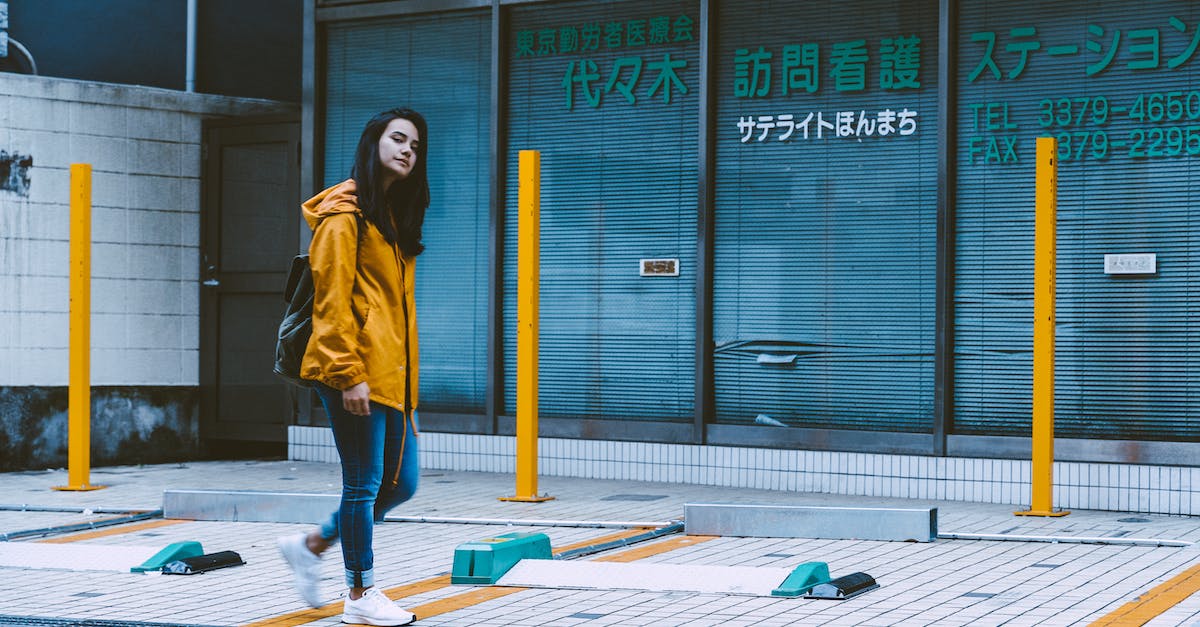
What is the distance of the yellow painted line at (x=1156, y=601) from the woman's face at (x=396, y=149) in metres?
2.79

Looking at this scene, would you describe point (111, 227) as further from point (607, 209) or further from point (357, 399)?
point (357, 399)

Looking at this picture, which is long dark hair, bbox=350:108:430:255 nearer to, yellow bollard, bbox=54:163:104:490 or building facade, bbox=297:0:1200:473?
building facade, bbox=297:0:1200:473

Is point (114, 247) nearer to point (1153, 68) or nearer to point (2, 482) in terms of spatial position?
point (2, 482)

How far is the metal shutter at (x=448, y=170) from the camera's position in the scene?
463 inches

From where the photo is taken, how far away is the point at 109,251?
1241 centimetres

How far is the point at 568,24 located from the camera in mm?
11430

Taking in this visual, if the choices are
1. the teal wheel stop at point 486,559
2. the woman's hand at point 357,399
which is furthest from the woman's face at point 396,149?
the teal wheel stop at point 486,559

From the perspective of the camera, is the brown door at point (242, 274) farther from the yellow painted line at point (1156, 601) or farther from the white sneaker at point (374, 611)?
the yellow painted line at point (1156, 601)

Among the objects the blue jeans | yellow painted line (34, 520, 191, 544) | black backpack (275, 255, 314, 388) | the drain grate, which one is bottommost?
yellow painted line (34, 520, 191, 544)

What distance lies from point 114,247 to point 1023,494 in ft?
22.5

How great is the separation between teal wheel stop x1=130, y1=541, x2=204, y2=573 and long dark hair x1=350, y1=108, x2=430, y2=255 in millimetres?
2105

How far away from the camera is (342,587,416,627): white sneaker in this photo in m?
5.65

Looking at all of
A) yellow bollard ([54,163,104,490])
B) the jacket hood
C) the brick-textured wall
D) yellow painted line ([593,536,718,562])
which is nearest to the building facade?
the brick-textured wall

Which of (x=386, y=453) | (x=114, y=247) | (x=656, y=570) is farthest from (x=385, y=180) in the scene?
(x=114, y=247)
